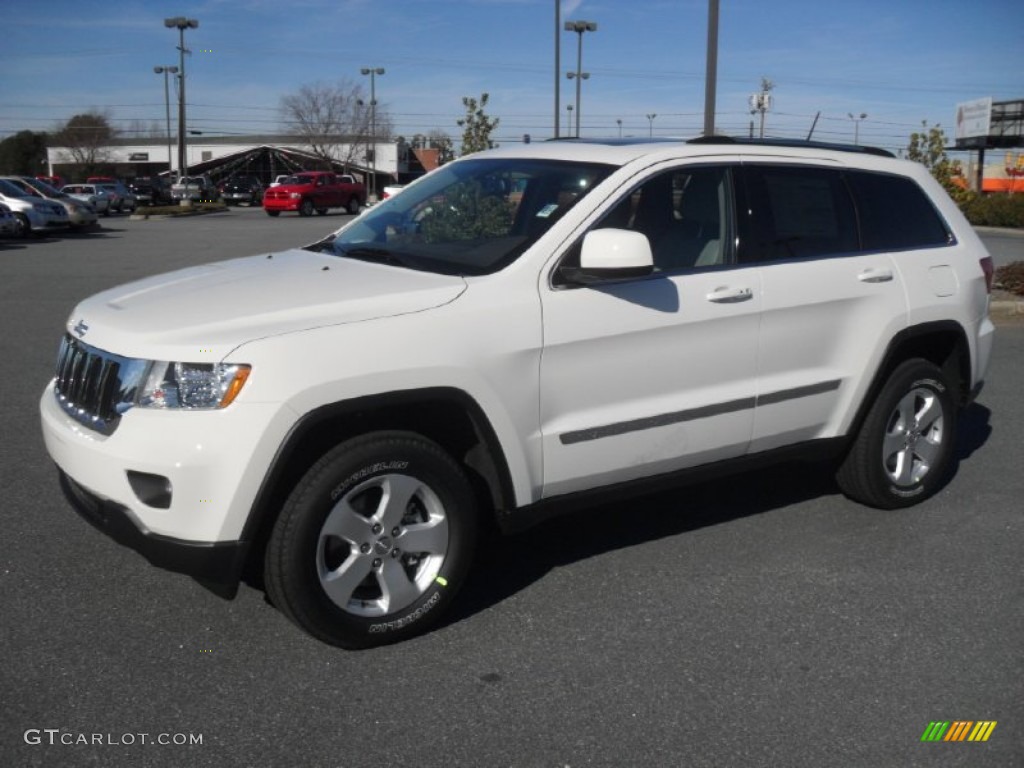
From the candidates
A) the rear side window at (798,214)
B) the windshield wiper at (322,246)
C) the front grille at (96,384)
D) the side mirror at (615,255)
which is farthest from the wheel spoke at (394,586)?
the rear side window at (798,214)

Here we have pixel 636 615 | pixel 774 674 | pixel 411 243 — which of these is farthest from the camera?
pixel 411 243

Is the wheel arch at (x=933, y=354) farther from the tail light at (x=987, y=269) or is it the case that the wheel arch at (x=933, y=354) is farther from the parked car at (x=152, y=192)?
the parked car at (x=152, y=192)

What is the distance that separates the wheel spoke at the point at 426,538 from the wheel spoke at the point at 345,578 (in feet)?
0.52

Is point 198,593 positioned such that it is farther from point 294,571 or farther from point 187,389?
point 187,389

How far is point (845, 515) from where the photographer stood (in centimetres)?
539

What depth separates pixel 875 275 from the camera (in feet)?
16.6

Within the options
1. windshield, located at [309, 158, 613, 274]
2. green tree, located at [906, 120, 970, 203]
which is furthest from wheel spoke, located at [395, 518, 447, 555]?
green tree, located at [906, 120, 970, 203]

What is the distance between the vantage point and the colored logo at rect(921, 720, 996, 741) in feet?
10.8

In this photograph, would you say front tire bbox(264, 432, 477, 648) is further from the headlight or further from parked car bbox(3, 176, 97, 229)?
parked car bbox(3, 176, 97, 229)

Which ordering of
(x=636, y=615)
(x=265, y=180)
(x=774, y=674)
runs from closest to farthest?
(x=774, y=674) → (x=636, y=615) → (x=265, y=180)

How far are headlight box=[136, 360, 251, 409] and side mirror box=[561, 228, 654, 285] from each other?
1.36 meters

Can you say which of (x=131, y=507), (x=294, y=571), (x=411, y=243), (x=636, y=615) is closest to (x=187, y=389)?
(x=131, y=507)

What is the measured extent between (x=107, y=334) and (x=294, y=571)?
42.8 inches

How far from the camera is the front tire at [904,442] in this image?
523 cm
